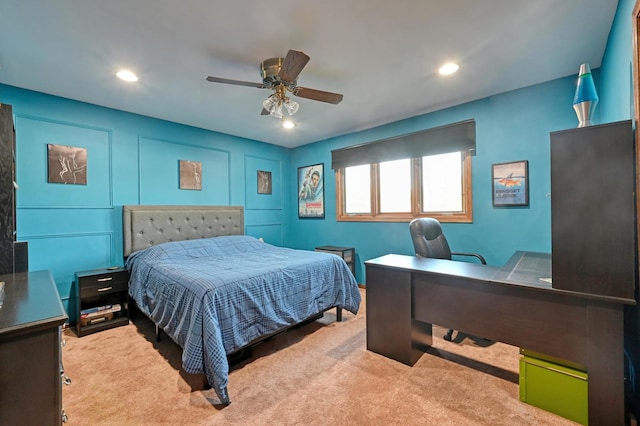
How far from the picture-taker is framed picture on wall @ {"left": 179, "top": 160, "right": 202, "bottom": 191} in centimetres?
390

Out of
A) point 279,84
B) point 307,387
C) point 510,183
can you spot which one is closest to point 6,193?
point 279,84

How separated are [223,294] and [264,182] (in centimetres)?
317

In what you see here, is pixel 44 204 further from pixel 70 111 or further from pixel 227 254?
→ pixel 227 254

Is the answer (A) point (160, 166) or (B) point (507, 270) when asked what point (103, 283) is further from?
(B) point (507, 270)

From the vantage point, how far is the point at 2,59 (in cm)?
222

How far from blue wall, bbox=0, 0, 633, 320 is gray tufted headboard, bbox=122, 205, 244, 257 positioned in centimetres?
15

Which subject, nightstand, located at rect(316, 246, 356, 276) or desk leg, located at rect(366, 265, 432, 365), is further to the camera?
nightstand, located at rect(316, 246, 356, 276)

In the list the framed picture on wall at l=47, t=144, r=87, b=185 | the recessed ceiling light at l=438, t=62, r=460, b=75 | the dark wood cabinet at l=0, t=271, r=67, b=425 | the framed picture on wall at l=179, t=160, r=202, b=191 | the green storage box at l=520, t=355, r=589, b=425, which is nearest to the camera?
the dark wood cabinet at l=0, t=271, r=67, b=425

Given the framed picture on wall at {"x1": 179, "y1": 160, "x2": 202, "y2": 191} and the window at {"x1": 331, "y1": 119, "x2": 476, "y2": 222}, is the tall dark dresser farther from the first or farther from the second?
the framed picture on wall at {"x1": 179, "y1": 160, "x2": 202, "y2": 191}

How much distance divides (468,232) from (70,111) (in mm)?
4731

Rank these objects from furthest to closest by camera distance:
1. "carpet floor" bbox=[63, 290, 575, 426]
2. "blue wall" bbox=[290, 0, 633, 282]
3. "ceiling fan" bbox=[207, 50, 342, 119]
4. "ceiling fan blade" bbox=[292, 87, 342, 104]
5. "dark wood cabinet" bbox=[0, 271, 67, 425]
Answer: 1. "blue wall" bbox=[290, 0, 633, 282]
2. "ceiling fan blade" bbox=[292, 87, 342, 104]
3. "ceiling fan" bbox=[207, 50, 342, 119]
4. "carpet floor" bbox=[63, 290, 575, 426]
5. "dark wood cabinet" bbox=[0, 271, 67, 425]

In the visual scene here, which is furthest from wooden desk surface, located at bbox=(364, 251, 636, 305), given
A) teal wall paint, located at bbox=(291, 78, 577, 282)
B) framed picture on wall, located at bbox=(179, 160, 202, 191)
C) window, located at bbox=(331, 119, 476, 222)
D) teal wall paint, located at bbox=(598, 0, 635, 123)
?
framed picture on wall, located at bbox=(179, 160, 202, 191)

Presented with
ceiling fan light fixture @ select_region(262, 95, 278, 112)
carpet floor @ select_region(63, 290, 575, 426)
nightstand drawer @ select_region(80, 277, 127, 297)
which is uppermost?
ceiling fan light fixture @ select_region(262, 95, 278, 112)

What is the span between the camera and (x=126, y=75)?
8.22ft
